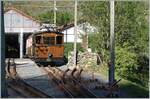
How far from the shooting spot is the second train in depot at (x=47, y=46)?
3575cm

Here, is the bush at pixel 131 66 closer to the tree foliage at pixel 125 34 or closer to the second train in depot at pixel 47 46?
the tree foliage at pixel 125 34

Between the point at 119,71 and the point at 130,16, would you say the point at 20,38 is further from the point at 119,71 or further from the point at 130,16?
the point at 119,71

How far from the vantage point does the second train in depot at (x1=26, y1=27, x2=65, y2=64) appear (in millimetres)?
35750

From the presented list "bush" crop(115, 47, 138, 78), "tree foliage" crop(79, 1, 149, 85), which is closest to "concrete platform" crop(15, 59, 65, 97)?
"bush" crop(115, 47, 138, 78)

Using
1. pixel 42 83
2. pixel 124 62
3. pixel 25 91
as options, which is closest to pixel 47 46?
pixel 124 62

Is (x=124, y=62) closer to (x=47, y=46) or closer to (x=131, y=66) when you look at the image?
(x=131, y=66)

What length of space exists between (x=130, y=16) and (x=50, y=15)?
4489 centimetres

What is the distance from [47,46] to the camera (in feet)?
118

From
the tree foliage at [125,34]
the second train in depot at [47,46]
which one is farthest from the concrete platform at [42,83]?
the second train in depot at [47,46]

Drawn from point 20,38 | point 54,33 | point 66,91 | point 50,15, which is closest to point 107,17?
point 54,33

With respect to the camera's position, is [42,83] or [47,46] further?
[47,46]

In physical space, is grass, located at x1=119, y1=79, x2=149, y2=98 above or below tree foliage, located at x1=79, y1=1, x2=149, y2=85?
below

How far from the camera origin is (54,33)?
35.9 meters

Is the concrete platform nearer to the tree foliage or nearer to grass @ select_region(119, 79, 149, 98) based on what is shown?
grass @ select_region(119, 79, 149, 98)
